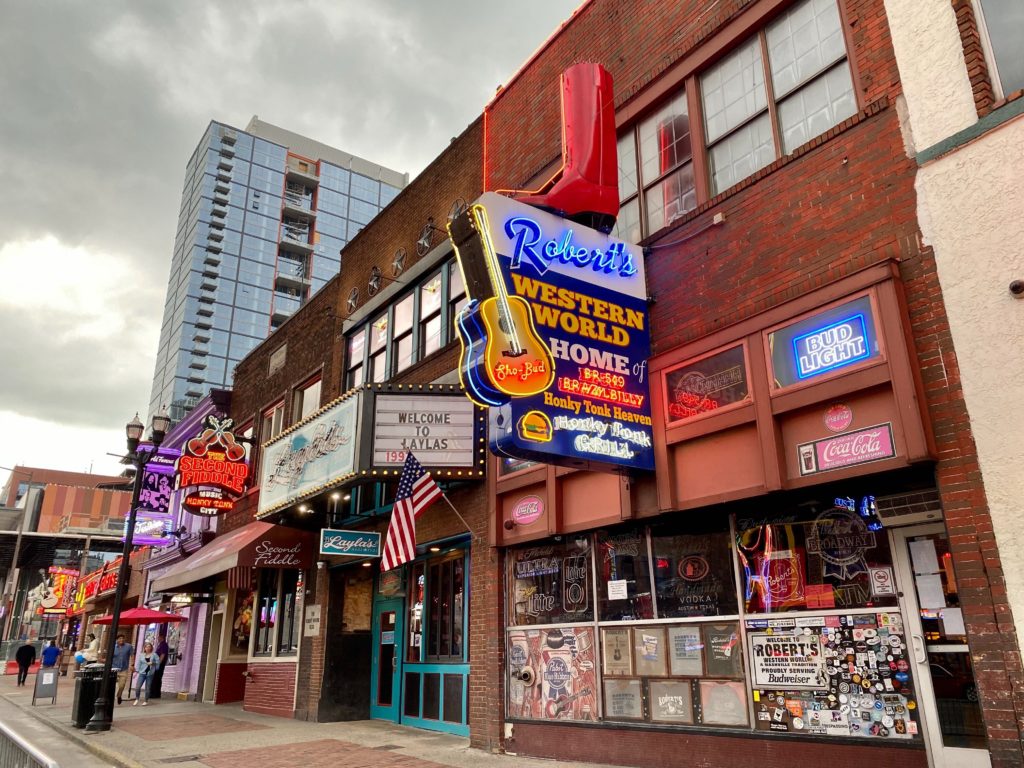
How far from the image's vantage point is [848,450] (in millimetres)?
7027

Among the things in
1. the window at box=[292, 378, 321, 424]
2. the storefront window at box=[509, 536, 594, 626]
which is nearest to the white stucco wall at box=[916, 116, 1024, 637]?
the storefront window at box=[509, 536, 594, 626]

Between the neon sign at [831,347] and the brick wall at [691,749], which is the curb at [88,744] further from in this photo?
the neon sign at [831,347]

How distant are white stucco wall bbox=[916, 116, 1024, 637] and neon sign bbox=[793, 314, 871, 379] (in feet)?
2.61

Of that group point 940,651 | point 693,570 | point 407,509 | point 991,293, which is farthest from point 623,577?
point 991,293

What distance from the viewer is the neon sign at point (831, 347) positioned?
7164 mm

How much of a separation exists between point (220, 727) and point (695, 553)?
1107 centimetres

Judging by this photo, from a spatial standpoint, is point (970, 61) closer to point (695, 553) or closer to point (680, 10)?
point (680, 10)

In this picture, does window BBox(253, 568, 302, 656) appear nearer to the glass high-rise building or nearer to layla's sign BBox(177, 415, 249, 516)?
layla's sign BBox(177, 415, 249, 516)

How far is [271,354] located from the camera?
22.6 m

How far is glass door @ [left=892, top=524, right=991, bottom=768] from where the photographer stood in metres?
6.17

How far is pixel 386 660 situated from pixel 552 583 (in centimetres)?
613

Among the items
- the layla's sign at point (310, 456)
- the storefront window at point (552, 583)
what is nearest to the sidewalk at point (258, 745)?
the storefront window at point (552, 583)

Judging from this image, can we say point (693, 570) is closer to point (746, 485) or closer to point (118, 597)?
point (746, 485)

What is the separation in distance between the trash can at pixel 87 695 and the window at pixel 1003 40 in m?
17.0
